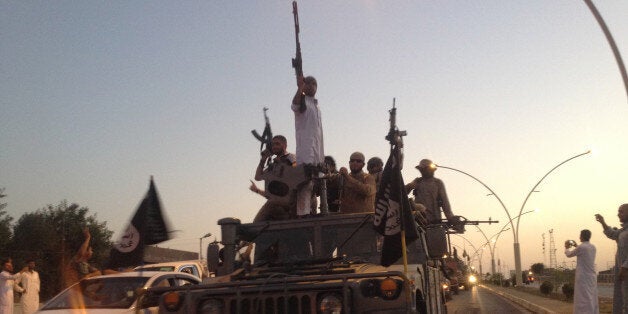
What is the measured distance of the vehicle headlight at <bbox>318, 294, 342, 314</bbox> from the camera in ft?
17.6

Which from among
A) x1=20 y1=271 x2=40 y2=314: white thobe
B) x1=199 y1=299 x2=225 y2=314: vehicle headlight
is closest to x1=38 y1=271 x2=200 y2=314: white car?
x1=199 y1=299 x2=225 y2=314: vehicle headlight

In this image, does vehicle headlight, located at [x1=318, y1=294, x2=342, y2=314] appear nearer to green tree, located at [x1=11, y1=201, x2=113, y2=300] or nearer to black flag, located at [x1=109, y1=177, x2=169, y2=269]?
black flag, located at [x1=109, y1=177, x2=169, y2=269]

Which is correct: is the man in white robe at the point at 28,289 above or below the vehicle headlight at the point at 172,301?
below

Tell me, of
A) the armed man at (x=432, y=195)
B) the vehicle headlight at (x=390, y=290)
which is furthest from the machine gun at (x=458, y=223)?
the vehicle headlight at (x=390, y=290)

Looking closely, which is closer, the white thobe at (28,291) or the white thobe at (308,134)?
the white thobe at (308,134)

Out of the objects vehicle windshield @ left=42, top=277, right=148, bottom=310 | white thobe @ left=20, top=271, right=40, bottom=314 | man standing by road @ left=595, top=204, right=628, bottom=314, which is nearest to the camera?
vehicle windshield @ left=42, top=277, right=148, bottom=310

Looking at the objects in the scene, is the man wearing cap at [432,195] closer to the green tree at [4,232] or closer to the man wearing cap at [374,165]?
the man wearing cap at [374,165]

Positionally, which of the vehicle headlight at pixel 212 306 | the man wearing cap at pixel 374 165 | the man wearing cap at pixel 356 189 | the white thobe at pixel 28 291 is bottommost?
the white thobe at pixel 28 291

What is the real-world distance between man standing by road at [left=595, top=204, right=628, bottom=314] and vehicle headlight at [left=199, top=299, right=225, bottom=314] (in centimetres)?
663

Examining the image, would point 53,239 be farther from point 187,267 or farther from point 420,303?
point 420,303

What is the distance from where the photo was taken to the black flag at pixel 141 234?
318 inches

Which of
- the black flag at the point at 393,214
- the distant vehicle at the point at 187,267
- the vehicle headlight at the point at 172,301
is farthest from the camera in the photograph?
the distant vehicle at the point at 187,267

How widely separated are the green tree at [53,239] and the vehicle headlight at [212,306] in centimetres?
3627

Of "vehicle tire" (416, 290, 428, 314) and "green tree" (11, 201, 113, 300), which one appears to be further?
"green tree" (11, 201, 113, 300)
